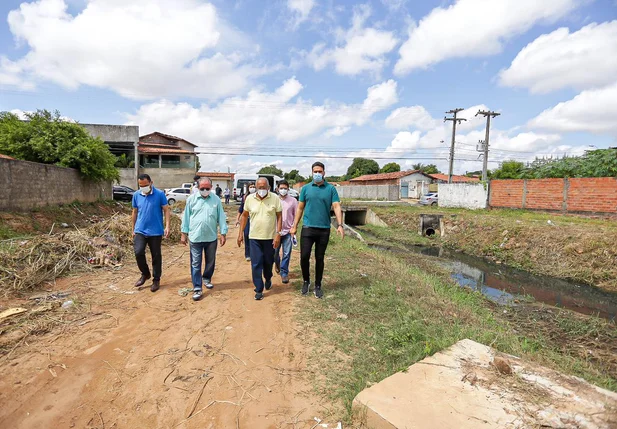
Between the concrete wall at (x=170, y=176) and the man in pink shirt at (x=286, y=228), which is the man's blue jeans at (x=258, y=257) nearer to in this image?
the man in pink shirt at (x=286, y=228)

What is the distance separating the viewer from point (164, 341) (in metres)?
3.29

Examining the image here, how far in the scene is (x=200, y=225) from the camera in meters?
4.44

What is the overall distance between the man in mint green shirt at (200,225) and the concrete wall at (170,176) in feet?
97.0

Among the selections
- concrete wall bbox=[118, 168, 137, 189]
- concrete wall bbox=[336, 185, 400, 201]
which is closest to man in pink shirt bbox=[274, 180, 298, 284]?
concrete wall bbox=[118, 168, 137, 189]

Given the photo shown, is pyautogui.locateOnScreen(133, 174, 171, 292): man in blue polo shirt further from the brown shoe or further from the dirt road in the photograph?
the dirt road

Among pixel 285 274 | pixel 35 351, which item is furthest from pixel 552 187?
pixel 35 351

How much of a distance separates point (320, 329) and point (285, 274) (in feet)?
5.94

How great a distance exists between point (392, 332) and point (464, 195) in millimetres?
20256

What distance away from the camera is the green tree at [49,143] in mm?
13727

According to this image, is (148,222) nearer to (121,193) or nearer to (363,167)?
(121,193)

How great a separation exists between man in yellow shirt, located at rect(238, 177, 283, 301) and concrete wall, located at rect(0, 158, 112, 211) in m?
9.68

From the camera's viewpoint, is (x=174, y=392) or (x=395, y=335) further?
(x=395, y=335)

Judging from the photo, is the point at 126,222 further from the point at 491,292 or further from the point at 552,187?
the point at 552,187

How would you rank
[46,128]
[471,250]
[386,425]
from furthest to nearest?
[46,128] < [471,250] < [386,425]
